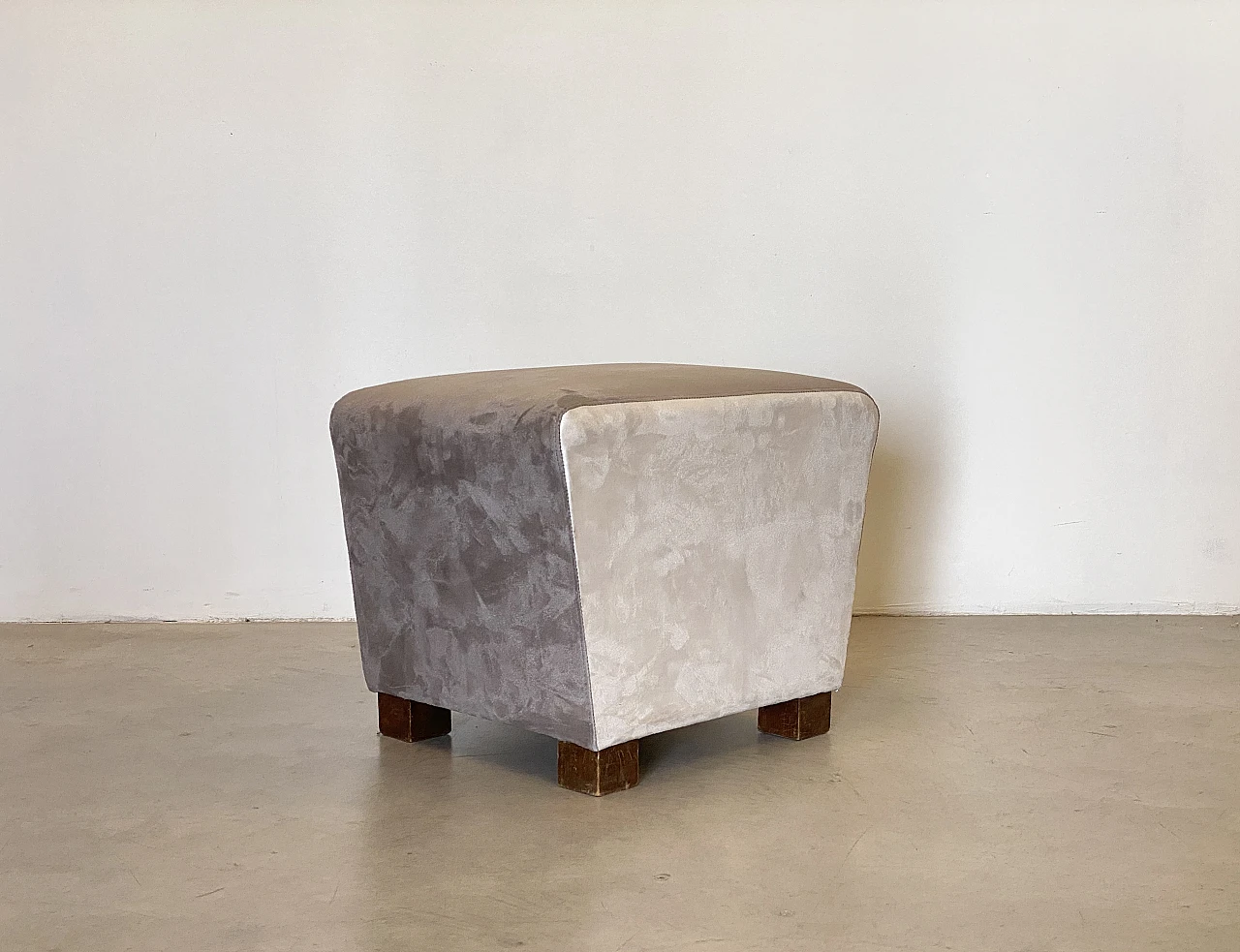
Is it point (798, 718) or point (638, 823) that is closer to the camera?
point (638, 823)

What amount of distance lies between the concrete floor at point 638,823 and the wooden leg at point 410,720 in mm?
28

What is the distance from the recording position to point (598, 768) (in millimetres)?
1655

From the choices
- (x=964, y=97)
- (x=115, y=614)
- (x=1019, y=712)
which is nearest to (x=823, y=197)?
(x=964, y=97)

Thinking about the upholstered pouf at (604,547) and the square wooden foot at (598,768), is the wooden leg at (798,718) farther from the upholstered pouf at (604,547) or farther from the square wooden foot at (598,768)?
the square wooden foot at (598,768)

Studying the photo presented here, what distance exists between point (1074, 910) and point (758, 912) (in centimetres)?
32

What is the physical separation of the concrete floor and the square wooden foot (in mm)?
30

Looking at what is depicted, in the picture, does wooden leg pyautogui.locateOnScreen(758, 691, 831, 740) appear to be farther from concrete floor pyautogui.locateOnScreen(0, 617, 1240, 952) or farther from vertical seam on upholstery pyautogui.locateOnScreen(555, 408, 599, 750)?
vertical seam on upholstery pyautogui.locateOnScreen(555, 408, 599, 750)

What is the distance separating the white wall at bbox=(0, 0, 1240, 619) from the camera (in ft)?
9.05

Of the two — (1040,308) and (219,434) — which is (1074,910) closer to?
(1040,308)

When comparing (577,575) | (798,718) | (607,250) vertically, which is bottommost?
(798,718)

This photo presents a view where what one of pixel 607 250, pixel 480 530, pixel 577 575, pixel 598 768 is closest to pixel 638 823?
pixel 598 768

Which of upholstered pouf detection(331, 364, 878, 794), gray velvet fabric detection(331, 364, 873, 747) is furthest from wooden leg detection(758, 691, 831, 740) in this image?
gray velvet fabric detection(331, 364, 873, 747)

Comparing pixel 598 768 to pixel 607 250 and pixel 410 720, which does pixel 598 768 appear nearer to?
pixel 410 720

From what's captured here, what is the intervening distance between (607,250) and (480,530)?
1269 millimetres
